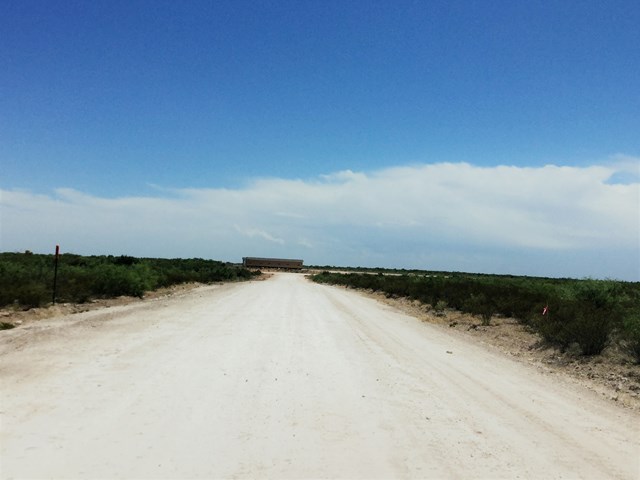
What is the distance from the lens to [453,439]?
5664 millimetres

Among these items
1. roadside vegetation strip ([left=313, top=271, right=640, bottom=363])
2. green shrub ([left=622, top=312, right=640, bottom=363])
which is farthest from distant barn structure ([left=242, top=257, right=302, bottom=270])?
green shrub ([left=622, top=312, right=640, bottom=363])

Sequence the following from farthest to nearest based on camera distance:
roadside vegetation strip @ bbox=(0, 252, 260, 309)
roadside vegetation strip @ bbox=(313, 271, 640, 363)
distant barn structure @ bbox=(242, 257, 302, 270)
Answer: distant barn structure @ bbox=(242, 257, 302, 270) → roadside vegetation strip @ bbox=(0, 252, 260, 309) → roadside vegetation strip @ bbox=(313, 271, 640, 363)

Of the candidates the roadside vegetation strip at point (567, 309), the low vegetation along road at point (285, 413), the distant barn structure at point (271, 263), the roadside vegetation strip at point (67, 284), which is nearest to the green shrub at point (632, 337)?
the roadside vegetation strip at point (567, 309)

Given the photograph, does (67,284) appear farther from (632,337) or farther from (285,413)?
(632,337)

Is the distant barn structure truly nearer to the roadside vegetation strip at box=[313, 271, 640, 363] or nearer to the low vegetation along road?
the roadside vegetation strip at box=[313, 271, 640, 363]

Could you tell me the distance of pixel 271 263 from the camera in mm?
131375

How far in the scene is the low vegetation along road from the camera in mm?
4727

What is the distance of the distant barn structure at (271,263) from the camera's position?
422 ft

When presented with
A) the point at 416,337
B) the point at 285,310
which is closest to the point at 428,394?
the point at 416,337

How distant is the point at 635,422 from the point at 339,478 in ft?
18.0

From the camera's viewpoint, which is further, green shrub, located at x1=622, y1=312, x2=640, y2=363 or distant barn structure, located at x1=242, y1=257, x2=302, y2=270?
distant barn structure, located at x1=242, y1=257, x2=302, y2=270

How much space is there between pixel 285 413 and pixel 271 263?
12577cm

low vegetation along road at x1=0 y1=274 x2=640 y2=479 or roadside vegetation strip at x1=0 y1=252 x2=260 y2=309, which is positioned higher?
roadside vegetation strip at x1=0 y1=252 x2=260 y2=309

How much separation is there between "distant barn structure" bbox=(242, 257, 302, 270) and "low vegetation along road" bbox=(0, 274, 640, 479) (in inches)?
4605
